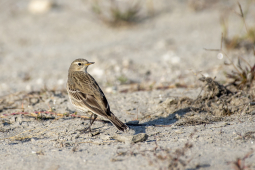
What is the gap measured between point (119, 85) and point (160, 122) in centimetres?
250

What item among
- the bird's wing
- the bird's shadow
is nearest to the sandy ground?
the bird's shadow

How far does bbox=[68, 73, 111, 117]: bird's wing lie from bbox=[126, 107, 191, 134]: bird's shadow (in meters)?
0.49

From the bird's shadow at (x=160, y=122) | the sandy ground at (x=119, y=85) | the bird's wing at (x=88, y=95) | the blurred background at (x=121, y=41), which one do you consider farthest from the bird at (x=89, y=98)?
the blurred background at (x=121, y=41)

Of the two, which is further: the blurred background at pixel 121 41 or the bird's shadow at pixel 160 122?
the blurred background at pixel 121 41

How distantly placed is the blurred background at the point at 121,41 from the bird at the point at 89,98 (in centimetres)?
132

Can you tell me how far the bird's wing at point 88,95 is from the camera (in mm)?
4770

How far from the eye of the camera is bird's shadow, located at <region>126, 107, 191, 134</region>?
4.83 meters

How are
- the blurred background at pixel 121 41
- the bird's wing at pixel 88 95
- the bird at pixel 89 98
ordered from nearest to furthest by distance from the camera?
the bird at pixel 89 98
the bird's wing at pixel 88 95
the blurred background at pixel 121 41

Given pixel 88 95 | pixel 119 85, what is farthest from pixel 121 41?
pixel 88 95

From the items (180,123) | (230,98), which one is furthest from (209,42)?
(180,123)

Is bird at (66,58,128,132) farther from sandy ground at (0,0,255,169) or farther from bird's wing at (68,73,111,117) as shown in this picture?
sandy ground at (0,0,255,169)

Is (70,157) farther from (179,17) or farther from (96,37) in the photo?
(179,17)

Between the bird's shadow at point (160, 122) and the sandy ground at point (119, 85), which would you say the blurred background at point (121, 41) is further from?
the bird's shadow at point (160, 122)

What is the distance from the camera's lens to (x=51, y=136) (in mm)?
4684
